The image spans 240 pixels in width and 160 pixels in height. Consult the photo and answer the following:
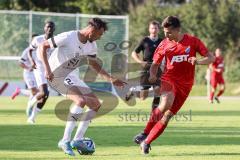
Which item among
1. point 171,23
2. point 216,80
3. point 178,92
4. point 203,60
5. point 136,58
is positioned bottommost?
point 216,80

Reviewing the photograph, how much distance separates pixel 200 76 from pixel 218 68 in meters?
13.9

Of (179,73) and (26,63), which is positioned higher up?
(179,73)

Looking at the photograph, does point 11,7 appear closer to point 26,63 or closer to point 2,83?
point 2,83

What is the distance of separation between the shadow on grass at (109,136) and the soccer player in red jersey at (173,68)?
5.10ft

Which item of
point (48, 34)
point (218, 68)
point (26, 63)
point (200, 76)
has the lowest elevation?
point (200, 76)

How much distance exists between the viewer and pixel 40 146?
1391 cm

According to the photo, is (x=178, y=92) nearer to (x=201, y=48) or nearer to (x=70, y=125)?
(x=201, y=48)

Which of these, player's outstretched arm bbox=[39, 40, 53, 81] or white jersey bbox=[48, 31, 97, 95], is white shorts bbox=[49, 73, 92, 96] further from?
player's outstretched arm bbox=[39, 40, 53, 81]

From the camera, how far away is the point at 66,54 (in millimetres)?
12844

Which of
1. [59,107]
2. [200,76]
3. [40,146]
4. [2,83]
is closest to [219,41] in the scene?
[200,76]

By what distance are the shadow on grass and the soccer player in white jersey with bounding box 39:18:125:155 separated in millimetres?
874

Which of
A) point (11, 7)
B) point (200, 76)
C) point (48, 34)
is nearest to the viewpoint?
point (48, 34)

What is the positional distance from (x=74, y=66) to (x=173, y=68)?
1.61m

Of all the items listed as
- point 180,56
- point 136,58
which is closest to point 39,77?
point 136,58
